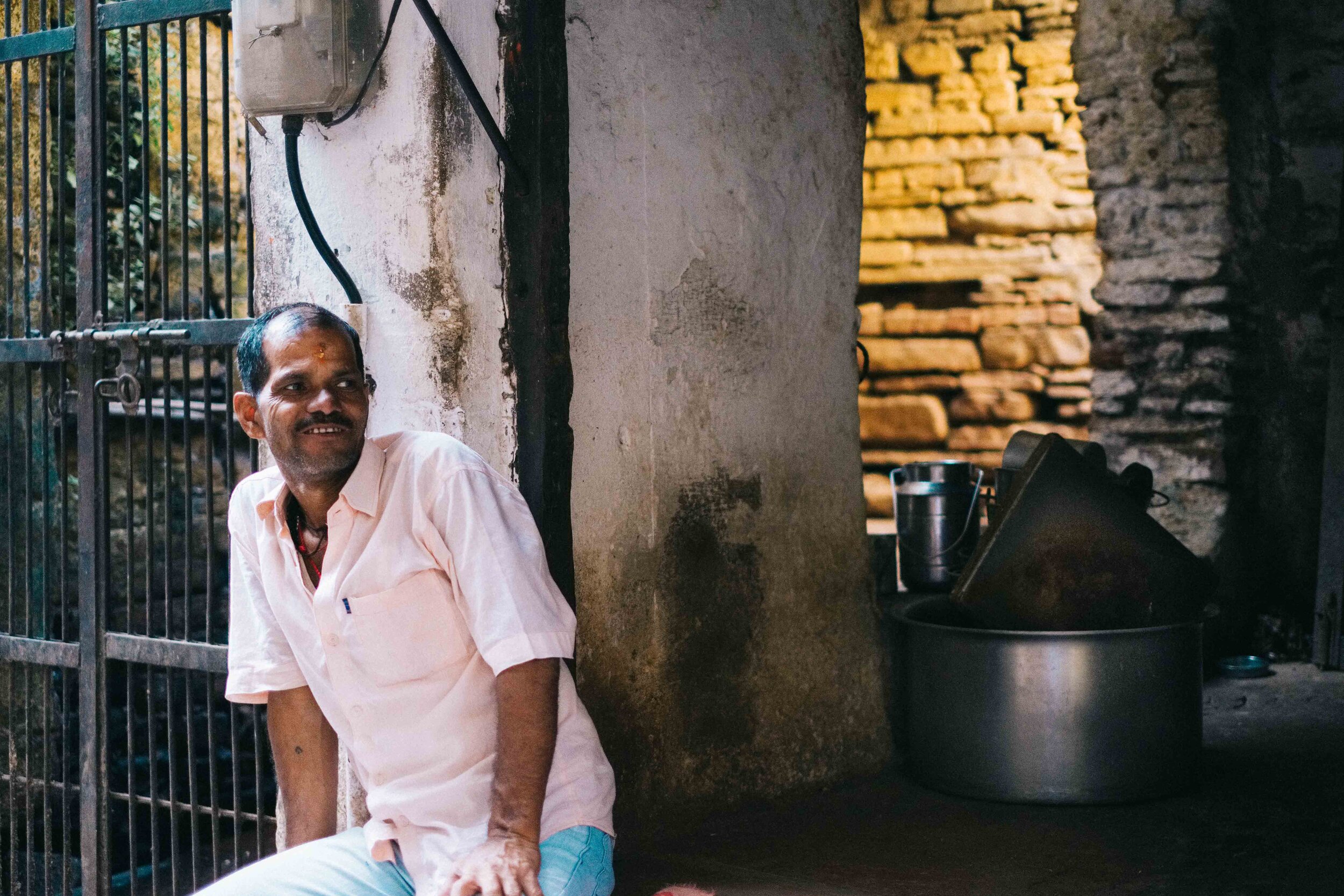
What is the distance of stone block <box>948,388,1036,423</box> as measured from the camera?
602 centimetres

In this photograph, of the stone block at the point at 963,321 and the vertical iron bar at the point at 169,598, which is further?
the stone block at the point at 963,321

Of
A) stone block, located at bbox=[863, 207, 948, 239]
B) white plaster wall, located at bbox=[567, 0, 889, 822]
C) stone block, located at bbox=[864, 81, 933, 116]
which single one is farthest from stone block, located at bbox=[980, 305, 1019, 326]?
white plaster wall, located at bbox=[567, 0, 889, 822]

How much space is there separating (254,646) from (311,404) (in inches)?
18.2

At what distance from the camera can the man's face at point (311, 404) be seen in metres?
2.23

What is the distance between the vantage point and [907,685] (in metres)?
3.84

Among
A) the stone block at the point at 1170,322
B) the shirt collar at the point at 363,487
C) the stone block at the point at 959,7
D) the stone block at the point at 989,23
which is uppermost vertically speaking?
the stone block at the point at 959,7

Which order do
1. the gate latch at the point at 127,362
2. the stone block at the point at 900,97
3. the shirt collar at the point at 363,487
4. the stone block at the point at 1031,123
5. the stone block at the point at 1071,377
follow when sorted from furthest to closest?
the stone block at the point at 900,97 → the stone block at the point at 1031,123 → the stone block at the point at 1071,377 → the gate latch at the point at 127,362 → the shirt collar at the point at 363,487

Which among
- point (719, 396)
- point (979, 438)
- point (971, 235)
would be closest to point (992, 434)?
point (979, 438)

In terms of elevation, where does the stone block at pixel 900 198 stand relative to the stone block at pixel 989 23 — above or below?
below

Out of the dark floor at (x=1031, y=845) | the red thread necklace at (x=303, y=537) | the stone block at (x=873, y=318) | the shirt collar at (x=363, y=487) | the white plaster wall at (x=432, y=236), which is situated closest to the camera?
the shirt collar at (x=363, y=487)

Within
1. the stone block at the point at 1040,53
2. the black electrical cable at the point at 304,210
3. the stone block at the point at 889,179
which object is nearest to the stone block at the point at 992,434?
the stone block at the point at 889,179

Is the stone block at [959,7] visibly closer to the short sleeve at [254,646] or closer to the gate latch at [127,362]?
the gate latch at [127,362]

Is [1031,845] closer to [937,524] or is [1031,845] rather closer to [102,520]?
[937,524]

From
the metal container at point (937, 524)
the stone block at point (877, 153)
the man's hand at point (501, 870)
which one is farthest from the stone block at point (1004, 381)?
the man's hand at point (501, 870)
